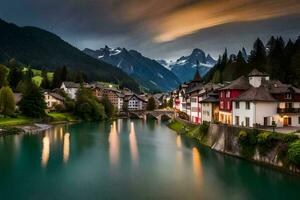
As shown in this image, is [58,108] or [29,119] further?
[58,108]

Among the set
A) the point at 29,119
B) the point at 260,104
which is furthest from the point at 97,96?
the point at 260,104

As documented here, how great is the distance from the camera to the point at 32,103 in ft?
314

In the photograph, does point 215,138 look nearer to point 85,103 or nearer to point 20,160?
point 20,160

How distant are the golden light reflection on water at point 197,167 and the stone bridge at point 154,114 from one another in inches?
2733

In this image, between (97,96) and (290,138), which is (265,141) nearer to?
(290,138)

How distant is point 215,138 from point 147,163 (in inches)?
522

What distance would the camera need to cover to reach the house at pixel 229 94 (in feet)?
190

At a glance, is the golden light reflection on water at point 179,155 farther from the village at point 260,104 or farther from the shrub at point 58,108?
the shrub at point 58,108

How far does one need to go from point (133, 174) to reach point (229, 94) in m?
25.4

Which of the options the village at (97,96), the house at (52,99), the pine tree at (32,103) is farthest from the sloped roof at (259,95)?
the house at (52,99)

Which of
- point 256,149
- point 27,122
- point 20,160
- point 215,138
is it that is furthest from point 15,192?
point 27,122

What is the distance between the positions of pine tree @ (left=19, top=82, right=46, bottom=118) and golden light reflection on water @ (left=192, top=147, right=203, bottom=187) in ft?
174

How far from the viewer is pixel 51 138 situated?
70.1 meters

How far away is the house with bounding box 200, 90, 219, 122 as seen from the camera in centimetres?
6757
